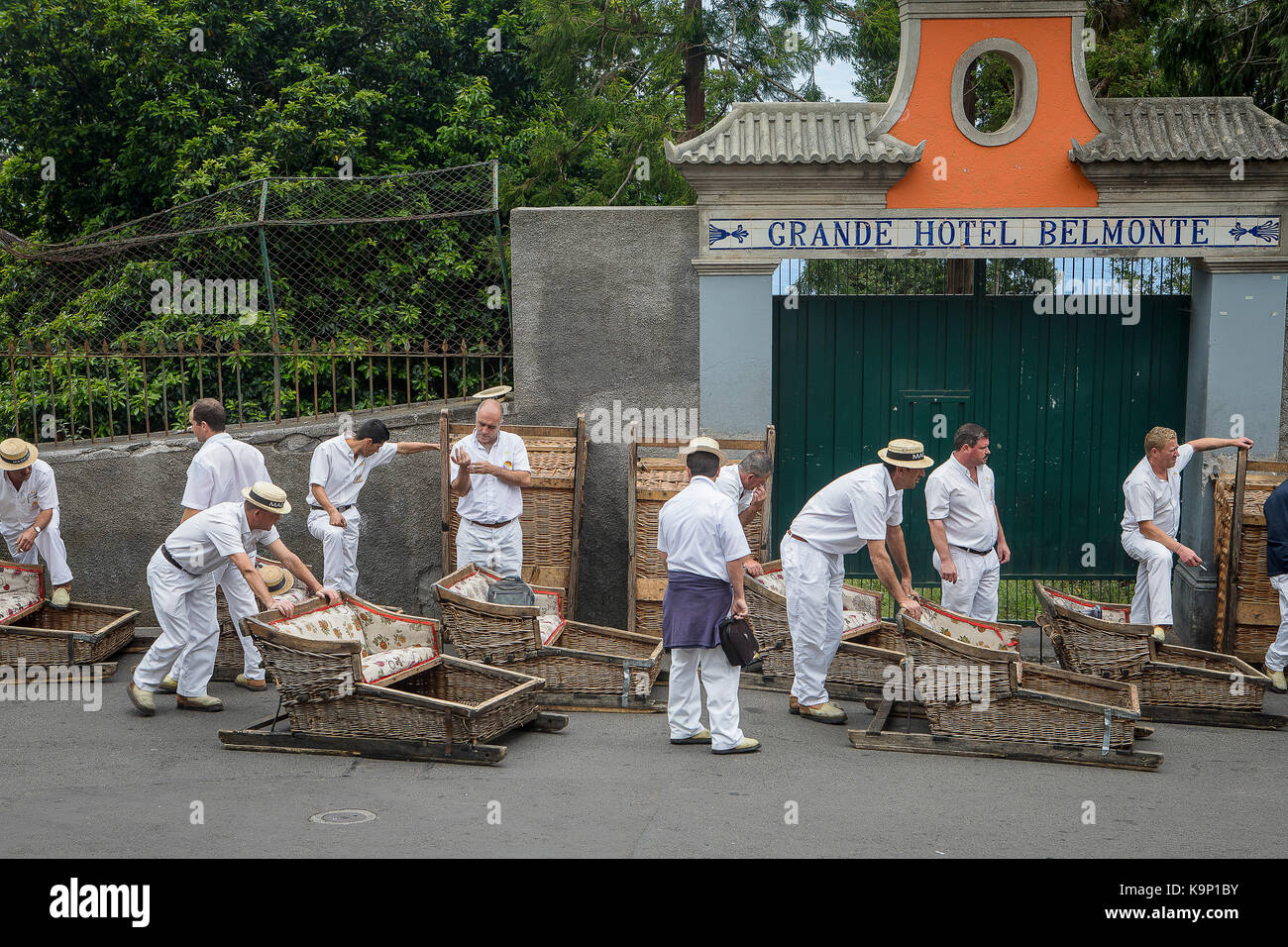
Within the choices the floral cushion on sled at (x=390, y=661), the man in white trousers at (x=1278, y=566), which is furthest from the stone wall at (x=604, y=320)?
the man in white trousers at (x=1278, y=566)

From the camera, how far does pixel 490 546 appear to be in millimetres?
9375

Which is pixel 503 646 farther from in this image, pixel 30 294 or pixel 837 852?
pixel 30 294

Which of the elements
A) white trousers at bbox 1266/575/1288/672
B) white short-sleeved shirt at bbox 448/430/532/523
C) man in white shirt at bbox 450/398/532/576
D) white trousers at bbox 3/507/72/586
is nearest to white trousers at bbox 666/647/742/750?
man in white shirt at bbox 450/398/532/576

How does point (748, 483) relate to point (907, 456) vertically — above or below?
below

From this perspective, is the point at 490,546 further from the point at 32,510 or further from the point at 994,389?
the point at 994,389

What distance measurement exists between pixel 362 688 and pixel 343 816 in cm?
106

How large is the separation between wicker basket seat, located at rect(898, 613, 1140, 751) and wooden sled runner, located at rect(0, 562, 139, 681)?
5.72 metres

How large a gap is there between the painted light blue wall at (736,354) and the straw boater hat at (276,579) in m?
3.53

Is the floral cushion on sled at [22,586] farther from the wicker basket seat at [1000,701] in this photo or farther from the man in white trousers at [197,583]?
the wicker basket seat at [1000,701]

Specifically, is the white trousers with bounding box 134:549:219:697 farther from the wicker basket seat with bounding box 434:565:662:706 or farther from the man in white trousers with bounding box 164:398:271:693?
the wicker basket seat with bounding box 434:565:662:706

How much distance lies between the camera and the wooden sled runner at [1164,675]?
316 inches

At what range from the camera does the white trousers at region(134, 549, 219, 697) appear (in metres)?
7.81

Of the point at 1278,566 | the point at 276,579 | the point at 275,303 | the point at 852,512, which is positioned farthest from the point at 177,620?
the point at 1278,566

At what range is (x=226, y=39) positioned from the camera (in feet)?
56.4
